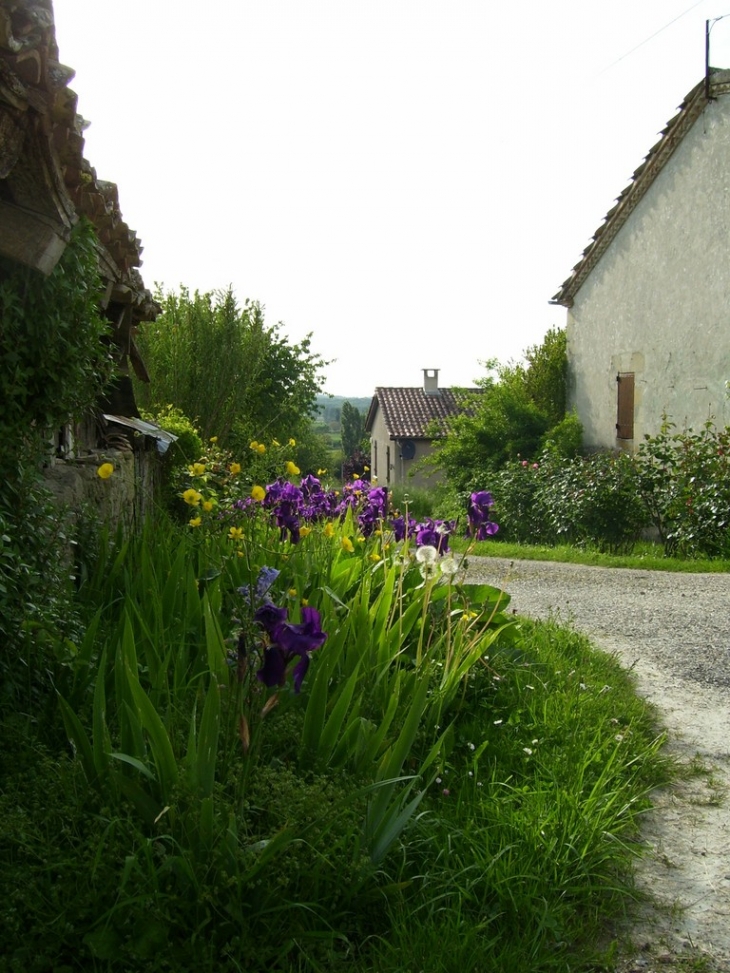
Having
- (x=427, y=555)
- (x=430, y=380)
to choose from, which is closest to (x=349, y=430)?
(x=430, y=380)

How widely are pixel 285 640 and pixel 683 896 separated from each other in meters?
1.63

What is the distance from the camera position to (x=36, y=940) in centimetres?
237

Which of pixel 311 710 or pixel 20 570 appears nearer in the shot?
pixel 311 710

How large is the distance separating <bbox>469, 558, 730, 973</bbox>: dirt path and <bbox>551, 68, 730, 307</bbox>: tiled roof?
8.08m

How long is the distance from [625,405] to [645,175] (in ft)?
12.9

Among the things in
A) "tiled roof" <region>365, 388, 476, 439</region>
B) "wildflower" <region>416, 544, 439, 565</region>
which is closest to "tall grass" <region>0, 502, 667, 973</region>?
"wildflower" <region>416, 544, 439, 565</region>

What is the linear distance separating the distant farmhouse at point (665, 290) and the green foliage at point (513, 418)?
962 mm

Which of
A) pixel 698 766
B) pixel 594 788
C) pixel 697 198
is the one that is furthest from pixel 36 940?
pixel 697 198

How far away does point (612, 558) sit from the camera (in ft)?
39.7

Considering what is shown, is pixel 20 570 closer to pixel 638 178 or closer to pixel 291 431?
pixel 638 178

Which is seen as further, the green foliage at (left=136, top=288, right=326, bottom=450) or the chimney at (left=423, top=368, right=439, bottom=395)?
the chimney at (left=423, top=368, right=439, bottom=395)

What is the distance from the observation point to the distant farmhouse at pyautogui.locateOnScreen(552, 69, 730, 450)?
1418cm

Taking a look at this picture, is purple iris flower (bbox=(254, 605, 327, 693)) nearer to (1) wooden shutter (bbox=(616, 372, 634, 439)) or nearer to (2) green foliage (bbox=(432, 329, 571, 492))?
(1) wooden shutter (bbox=(616, 372, 634, 439))

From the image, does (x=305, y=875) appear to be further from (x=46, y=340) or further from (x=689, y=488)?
(x=689, y=488)
